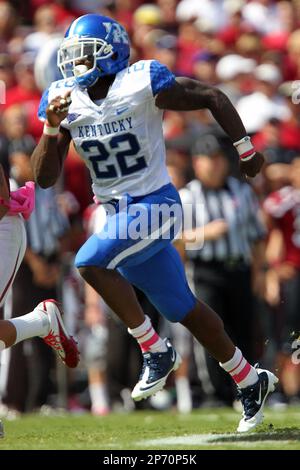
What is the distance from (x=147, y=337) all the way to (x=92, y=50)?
1.46 m

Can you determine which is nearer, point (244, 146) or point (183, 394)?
point (244, 146)

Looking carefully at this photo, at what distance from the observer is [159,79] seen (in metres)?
5.93

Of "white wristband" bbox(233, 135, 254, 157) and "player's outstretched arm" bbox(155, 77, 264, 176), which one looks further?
"white wristband" bbox(233, 135, 254, 157)

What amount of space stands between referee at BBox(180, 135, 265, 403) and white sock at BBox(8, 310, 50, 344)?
8.88 ft

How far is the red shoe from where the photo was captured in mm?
6320

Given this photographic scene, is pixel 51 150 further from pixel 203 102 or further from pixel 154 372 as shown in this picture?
pixel 154 372

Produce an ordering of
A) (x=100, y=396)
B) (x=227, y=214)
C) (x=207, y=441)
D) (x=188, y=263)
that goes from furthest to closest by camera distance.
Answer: (x=100, y=396) → (x=188, y=263) → (x=227, y=214) → (x=207, y=441)

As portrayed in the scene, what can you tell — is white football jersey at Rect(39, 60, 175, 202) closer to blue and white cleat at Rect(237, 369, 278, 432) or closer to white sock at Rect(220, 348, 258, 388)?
white sock at Rect(220, 348, 258, 388)

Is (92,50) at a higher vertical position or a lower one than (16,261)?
higher

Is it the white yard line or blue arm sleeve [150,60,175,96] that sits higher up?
blue arm sleeve [150,60,175,96]

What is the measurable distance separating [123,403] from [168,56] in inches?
127

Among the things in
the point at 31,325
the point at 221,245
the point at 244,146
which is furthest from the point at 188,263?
the point at 244,146

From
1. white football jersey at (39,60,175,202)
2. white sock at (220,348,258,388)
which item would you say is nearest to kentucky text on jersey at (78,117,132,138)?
white football jersey at (39,60,175,202)

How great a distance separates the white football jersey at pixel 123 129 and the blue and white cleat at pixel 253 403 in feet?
3.75
